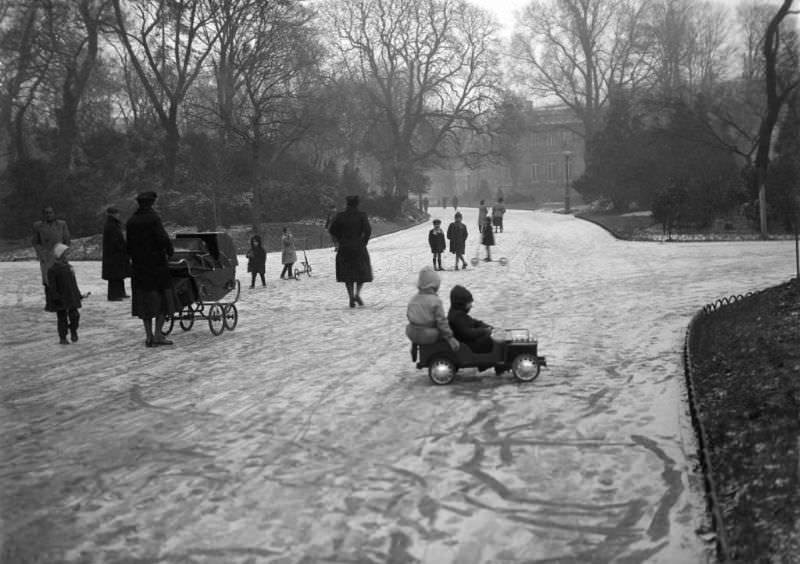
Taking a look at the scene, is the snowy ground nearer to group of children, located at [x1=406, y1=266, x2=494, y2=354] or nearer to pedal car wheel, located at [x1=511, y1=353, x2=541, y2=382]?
pedal car wheel, located at [x1=511, y1=353, x2=541, y2=382]

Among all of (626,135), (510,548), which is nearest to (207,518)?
(510,548)

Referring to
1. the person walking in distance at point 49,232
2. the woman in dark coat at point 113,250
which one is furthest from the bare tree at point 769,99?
the person walking in distance at point 49,232

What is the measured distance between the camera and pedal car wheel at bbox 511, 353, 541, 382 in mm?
7867

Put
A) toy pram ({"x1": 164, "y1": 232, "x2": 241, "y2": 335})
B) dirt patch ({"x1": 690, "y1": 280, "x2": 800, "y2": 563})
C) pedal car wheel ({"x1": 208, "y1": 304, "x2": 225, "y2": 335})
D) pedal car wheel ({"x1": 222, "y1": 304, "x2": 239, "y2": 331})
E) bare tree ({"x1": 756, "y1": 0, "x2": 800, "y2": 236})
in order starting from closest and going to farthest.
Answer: dirt patch ({"x1": 690, "y1": 280, "x2": 800, "y2": 563}) → pedal car wheel ({"x1": 208, "y1": 304, "x2": 225, "y2": 335}) → toy pram ({"x1": 164, "y1": 232, "x2": 241, "y2": 335}) → pedal car wheel ({"x1": 222, "y1": 304, "x2": 239, "y2": 331}) → bare tree ({"x1": 756, "y1": 0, "x2": 800, "y2": 236})

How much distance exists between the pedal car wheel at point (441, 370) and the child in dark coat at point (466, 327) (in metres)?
0.26

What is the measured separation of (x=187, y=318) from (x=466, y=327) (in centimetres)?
499

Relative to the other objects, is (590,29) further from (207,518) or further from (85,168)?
(207,518)

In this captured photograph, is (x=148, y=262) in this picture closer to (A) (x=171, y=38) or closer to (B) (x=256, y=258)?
(B) (x=256, y=258)

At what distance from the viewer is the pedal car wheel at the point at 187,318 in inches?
457

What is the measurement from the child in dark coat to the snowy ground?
38 cm

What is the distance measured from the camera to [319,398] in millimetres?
7449

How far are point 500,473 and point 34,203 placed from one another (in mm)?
38307

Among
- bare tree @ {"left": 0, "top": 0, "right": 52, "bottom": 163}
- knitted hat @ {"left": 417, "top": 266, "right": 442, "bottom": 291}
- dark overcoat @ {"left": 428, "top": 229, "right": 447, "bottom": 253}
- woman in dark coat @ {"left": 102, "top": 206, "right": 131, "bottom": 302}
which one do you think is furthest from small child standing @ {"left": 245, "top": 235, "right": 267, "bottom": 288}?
bare tree @ {"left": 0, "top": 0, "right": 52, "bottom": 163}

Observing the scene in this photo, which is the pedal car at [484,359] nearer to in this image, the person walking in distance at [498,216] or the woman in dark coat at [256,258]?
the woman in dark coat at [256,258]
